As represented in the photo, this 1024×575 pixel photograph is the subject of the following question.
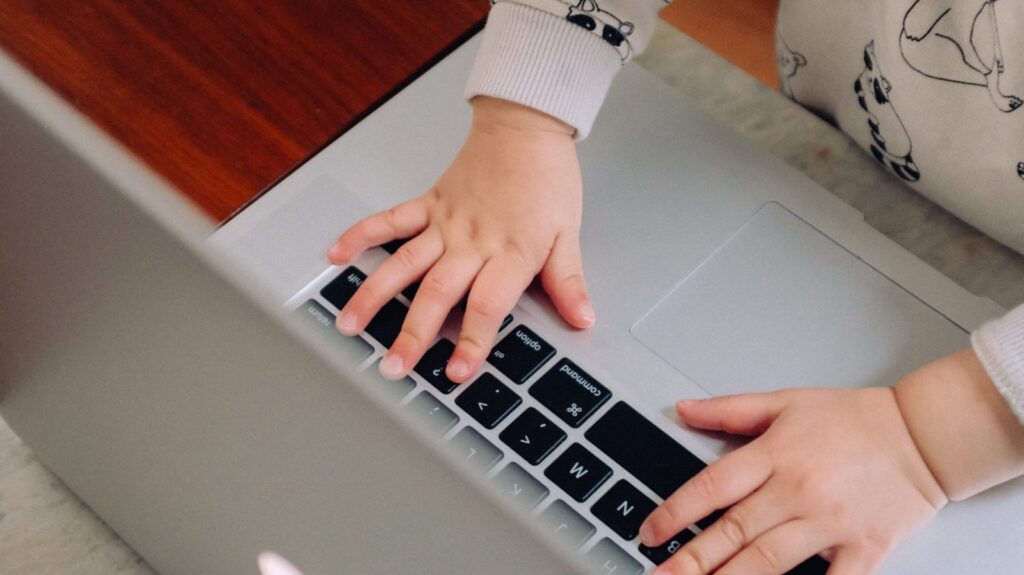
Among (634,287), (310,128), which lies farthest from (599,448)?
(310,128)

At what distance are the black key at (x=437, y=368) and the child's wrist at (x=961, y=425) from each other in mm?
167

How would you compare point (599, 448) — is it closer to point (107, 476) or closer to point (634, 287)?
point (634, 287)

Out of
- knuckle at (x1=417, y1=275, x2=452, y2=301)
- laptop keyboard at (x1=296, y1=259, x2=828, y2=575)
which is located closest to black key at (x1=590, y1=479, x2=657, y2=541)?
laptop keyboard at (x1=296, y1=259, x2=828, y2=575)

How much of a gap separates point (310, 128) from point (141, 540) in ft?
0.76

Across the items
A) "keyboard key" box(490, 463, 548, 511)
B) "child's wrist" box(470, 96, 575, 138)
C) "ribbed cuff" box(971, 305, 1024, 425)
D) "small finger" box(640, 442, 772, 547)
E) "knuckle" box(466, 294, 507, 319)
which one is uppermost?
"keyboard key" box(490, 463, 548, 511)

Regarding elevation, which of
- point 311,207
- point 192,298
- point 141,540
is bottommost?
point 141,540

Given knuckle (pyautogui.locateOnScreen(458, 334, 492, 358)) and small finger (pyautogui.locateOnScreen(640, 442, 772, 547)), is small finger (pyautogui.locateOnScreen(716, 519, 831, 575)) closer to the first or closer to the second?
small finger (pyautogui.locateOnScreen(640, 442, 772, 547))

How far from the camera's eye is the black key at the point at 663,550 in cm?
32

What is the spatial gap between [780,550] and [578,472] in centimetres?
8

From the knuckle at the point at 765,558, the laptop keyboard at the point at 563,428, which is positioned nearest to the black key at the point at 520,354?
the laptop keyboard at the point at 563,428

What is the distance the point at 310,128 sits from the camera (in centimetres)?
42

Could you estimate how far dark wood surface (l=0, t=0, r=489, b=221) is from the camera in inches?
15.9

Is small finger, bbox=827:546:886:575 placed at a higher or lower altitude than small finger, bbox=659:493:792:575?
higher

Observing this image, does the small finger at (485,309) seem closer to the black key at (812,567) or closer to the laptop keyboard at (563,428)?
the laptop keyboard at (563,428)
